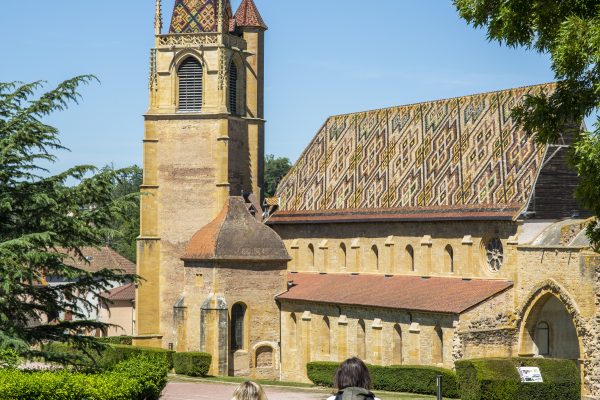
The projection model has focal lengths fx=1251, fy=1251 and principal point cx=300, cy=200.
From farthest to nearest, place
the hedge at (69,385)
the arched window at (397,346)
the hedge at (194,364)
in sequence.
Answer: the hedge at (194,364)
the arched window at (397,346)
the hedge at (69,385)

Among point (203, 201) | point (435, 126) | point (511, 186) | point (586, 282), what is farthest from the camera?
point (203, 201)

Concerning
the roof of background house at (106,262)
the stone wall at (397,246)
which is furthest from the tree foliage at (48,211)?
the roof of background house at (106,262)

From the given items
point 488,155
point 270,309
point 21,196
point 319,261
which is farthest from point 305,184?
point 21,196

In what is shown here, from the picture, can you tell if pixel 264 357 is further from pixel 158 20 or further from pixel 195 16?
pixel 158 20

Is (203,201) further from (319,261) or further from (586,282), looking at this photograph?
(586,282)

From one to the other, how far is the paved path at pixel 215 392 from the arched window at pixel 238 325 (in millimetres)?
7720

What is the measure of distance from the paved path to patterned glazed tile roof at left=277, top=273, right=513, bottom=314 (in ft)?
20.7

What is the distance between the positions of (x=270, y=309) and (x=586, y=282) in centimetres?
2081

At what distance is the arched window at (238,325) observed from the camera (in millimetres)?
63656

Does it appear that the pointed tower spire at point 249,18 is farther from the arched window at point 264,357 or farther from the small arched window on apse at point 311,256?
the arched window at point 264,357

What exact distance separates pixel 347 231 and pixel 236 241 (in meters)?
6.28

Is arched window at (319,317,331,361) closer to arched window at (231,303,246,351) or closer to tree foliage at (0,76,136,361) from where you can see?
arched window at (231,303,246,351)

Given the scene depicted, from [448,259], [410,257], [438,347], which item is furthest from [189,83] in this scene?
[438,347]

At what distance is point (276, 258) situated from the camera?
211 feet
